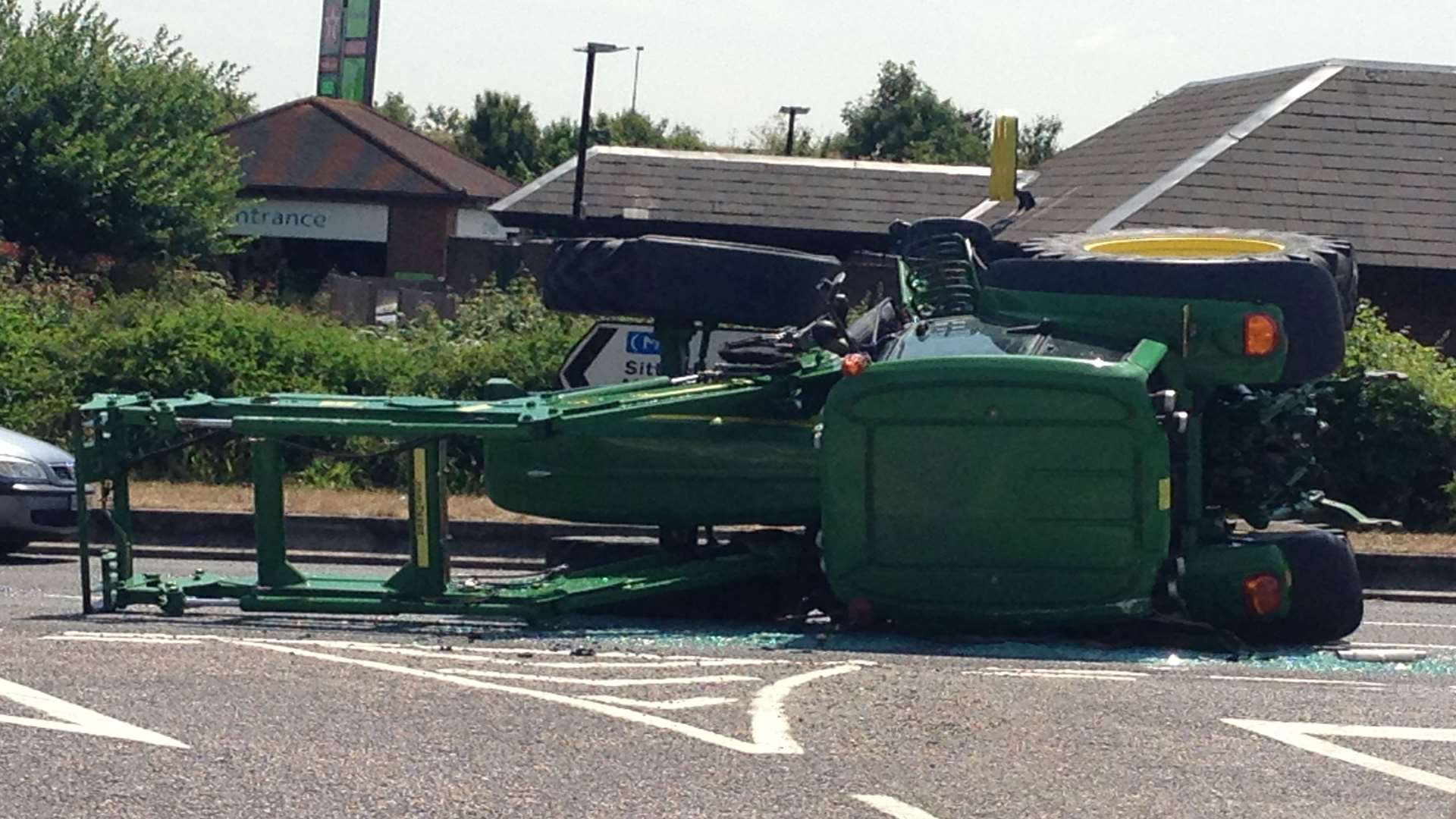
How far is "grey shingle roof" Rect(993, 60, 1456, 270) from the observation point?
1135 inches

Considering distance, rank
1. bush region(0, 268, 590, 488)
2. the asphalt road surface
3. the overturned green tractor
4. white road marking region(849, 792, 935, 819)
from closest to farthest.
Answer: white road marking region(849, 792, 935, 819) → the asphalt road surface → the overturned green tractor → bush region(0, 268, 590, 488)

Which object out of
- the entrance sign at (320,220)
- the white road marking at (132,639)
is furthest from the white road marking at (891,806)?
the entrance sign at (320,220)

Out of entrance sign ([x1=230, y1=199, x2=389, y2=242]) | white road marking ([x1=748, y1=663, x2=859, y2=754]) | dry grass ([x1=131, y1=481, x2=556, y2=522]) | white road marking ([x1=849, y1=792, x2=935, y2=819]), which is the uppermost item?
entrance sign ([x1=230, y1=199, x2=389, y2=242])

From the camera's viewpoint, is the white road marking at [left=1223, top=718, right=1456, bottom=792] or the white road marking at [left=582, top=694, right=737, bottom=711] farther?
the white road marking at [left=582, top=694, right=737, bottom=711]

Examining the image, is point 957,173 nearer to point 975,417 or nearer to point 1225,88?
point 1225,88

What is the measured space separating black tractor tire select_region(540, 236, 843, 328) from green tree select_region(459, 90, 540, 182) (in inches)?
3355

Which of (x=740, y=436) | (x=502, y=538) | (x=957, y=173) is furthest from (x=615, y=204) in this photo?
(x=740, y=436)

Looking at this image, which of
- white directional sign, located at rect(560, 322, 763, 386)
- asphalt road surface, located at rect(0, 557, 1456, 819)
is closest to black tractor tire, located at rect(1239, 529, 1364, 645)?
asphalt road surface, located at rect(0, 557, 1456, 819)

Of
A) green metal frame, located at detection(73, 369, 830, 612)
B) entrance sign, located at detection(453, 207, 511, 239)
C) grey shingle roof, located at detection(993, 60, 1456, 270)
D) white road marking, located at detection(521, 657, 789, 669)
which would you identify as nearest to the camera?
white road marking, located at detection(521, 657, 789, 669)

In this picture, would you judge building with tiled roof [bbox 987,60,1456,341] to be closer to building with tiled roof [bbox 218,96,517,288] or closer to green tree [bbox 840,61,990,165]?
building with tiled roof [bbox 218,96,517,288]

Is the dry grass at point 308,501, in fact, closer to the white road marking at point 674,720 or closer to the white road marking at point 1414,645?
the white road marking at point 1414,645

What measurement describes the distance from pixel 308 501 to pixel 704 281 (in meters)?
7.05

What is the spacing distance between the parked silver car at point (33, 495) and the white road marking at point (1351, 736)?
8.64 meters

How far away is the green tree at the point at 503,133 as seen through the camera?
317 ft
